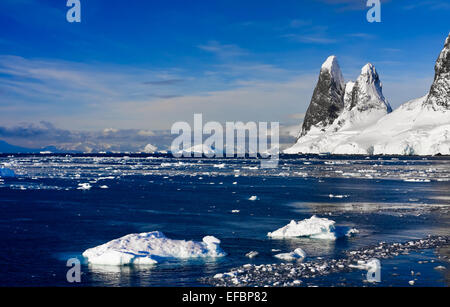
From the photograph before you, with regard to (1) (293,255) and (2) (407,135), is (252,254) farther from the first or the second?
(2) (407,135)

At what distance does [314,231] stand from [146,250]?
29.4 ft

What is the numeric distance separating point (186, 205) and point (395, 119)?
564 ft

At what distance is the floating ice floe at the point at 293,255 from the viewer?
1842cm

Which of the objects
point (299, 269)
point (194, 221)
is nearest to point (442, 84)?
point (194, 221)

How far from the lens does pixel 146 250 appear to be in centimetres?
1858

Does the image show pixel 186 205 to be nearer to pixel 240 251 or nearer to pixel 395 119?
pixel 240 251

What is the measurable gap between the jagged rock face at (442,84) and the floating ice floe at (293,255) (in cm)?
17035

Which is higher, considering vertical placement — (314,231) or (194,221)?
(314,231)

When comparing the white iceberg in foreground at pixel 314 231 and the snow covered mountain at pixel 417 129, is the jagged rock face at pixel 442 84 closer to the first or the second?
the snow covered mountain at pixel 417 129

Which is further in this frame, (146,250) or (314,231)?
(314,231)

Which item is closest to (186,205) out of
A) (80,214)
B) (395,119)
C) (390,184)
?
(80,214)

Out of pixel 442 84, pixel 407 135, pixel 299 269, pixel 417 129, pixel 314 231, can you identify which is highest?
pixel 442 84

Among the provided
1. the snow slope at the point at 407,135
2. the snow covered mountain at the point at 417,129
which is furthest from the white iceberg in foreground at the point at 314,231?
A: the snow slope at the point at 407,135

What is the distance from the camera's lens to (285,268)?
16938mm
